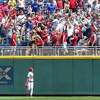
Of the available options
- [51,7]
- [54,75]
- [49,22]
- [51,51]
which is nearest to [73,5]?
[51,7]

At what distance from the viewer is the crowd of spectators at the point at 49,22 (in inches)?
746

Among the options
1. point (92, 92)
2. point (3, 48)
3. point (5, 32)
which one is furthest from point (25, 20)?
point (92, 92)

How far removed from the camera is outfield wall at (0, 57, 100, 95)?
1878cm

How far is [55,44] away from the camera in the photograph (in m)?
18.8

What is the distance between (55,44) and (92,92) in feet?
9.69

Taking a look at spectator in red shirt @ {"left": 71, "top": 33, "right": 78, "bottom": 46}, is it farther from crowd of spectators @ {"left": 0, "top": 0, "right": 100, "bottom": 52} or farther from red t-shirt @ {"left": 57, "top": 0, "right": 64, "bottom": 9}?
red t-shirt @ {"left": 57, "top": 0, "right": 64, "bottom": 9}

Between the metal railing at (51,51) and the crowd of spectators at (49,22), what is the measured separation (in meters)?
0.36

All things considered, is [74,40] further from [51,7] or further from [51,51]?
[51,7]

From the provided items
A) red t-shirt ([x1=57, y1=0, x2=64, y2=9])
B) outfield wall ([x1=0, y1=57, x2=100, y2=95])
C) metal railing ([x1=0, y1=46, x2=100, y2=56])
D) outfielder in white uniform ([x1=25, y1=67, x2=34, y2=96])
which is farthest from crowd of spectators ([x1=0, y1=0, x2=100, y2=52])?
outfielder in white uniform ([x1=25, y1=67, x2=34, y2=96])

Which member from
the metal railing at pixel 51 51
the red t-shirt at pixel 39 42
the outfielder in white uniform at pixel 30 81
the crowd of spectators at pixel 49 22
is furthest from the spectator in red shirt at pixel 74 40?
the outfielder in white uniform at pixel 30 81

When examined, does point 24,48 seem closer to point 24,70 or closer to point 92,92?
point 24,70

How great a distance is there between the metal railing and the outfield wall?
1.02ft

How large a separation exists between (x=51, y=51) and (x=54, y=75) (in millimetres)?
1404

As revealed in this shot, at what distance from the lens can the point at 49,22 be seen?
1977 cm
